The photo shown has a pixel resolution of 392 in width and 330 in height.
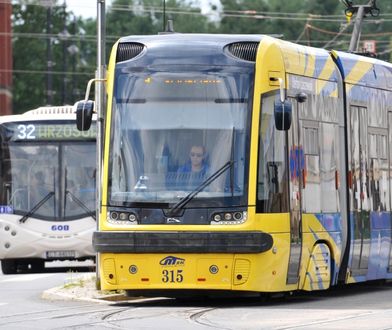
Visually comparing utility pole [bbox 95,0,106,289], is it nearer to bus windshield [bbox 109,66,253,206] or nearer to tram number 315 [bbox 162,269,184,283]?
bus windshield [bbox 109,66,253,206]

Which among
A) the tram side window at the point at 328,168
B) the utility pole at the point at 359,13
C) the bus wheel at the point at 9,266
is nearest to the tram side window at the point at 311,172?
the tram side window at the point at 328,168

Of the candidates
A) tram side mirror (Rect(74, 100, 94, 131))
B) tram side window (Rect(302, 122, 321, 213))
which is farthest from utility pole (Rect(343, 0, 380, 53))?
tram side mirror (Rect(74, 100, 94, 131))

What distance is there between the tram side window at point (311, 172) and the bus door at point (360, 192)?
1135mm

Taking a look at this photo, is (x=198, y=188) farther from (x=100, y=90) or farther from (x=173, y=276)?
(x=100, y=90)

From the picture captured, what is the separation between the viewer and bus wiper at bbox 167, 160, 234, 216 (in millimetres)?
18859

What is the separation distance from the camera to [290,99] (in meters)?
20.0

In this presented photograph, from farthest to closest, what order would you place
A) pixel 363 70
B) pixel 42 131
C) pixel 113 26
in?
pixel 113 26
pixel 42 131
pixel 363 70

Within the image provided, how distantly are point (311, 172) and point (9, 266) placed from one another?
11906mm

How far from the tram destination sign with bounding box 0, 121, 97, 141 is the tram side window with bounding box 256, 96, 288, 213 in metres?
11.0

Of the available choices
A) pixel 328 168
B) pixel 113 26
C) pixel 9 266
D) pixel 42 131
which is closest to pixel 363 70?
pixel 328 168

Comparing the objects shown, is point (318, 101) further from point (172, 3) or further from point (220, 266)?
point (172, 3)

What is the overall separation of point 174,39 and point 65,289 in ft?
15.2

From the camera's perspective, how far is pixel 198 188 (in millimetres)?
18922

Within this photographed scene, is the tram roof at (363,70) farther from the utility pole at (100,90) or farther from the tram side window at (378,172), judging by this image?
the utility pole at (100,90)
